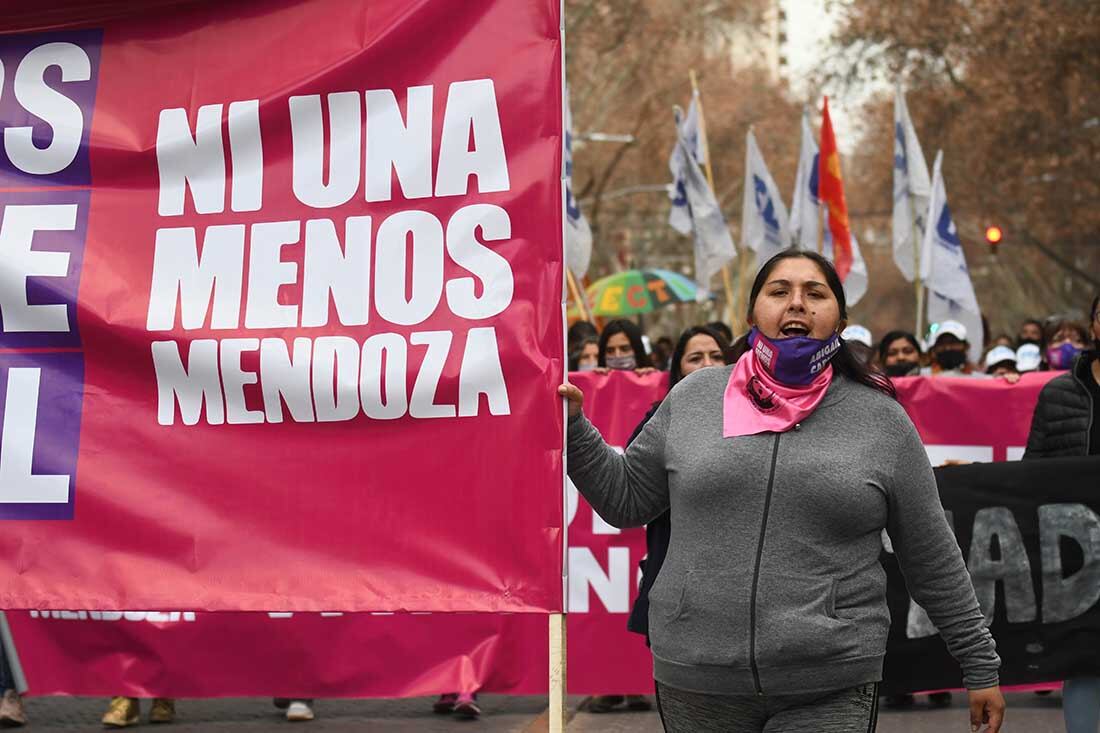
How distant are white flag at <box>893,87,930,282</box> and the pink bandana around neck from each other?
11.2 m

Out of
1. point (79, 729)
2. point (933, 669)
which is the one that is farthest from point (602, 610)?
point (79, 729)

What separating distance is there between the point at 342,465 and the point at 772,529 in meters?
1.28

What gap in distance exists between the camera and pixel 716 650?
3.54 meters

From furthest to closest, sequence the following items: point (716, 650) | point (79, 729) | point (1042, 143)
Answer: point (1042, 143) → point (79, 729) → point (716, 650)

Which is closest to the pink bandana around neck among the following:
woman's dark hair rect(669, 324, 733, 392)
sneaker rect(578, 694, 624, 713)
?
woman's dark hair rect(669, 324, 733, 392)

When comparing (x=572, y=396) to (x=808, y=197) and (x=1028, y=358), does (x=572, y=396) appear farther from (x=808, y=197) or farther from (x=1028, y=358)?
(x=808, y=197)

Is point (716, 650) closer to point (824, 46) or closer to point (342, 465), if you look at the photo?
point (342, 465)

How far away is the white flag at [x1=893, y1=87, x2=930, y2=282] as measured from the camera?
1467cm

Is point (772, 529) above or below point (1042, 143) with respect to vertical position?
below

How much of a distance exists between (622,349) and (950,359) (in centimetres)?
270

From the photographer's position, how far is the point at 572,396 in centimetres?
413

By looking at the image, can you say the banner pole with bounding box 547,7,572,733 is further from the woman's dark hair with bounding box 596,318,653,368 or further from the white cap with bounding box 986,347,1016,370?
the white cap with bounding box 986,347,1016,370

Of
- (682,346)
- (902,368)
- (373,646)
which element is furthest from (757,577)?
(902,368)

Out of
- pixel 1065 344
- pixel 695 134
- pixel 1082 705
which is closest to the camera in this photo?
pixel 1082 705
